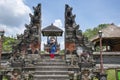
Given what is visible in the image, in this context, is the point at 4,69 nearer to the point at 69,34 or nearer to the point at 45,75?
the point at 45,75

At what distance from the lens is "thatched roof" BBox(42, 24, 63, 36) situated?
29078mm

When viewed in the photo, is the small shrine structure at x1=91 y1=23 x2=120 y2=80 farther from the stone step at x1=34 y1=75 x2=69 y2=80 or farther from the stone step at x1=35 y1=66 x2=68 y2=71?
the stone step at x1=34 y1=75 x2=69 y2=80

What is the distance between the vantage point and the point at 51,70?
1819 centimetres

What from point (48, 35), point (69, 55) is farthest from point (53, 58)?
point (48, 35)

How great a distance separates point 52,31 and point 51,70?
11.4 metres

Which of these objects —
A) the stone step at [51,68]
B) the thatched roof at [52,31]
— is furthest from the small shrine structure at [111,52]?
the thatched roof at [52,31]

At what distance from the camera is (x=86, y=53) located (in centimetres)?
2014

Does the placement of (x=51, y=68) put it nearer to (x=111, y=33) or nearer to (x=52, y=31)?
(x=111, y=33)

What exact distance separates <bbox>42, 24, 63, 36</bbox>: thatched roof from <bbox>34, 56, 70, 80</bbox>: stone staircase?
29.9 feet

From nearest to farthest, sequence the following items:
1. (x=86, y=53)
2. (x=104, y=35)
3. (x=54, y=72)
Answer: (x=54, y=72) < (x=86, y=53) < (x=104, y=35)

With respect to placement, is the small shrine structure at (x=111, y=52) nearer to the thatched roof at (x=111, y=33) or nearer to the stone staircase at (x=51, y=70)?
the thatched roof at (x=111, y=33)

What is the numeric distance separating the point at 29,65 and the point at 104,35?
7931mm

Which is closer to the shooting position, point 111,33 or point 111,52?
point 111,52

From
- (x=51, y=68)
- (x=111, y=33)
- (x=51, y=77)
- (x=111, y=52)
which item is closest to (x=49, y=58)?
(x=51, y=68)
